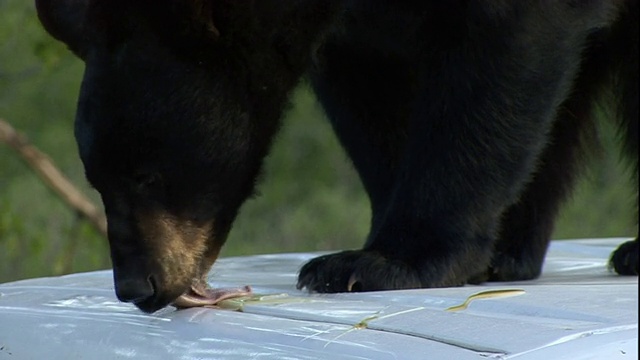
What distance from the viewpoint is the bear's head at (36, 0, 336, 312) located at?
282cm

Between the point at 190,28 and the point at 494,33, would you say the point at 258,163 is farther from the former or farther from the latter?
the point at 494,33

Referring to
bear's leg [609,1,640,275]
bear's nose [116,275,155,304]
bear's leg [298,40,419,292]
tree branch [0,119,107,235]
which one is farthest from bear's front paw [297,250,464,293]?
Result: tree branch [0,119,107,235]

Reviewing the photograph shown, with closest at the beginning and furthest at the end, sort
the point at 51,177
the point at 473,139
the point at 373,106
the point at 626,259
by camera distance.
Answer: the point at 473,139
the point at 626,259
the point at 373,106
the point at 51,177

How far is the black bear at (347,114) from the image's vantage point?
9.34 ft

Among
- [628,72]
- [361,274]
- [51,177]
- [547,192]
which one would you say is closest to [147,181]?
[361,274]

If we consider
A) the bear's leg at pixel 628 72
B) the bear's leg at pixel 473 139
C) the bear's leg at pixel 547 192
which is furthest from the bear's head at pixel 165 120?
the bear's leg at pixel 628 72

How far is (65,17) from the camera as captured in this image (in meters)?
3.04

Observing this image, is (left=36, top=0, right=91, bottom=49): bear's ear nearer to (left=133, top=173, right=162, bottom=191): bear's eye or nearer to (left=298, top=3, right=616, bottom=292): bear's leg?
(left=133, top=173, right=162, bottom=191): bear's eye

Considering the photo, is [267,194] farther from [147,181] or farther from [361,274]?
[147,181]

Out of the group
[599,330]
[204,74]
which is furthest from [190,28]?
[599,330]

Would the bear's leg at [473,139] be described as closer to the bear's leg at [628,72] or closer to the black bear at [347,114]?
the black bear at [347,114]

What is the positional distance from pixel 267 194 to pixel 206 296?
8.40 m

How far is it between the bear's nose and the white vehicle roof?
0.03m

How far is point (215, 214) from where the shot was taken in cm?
302
